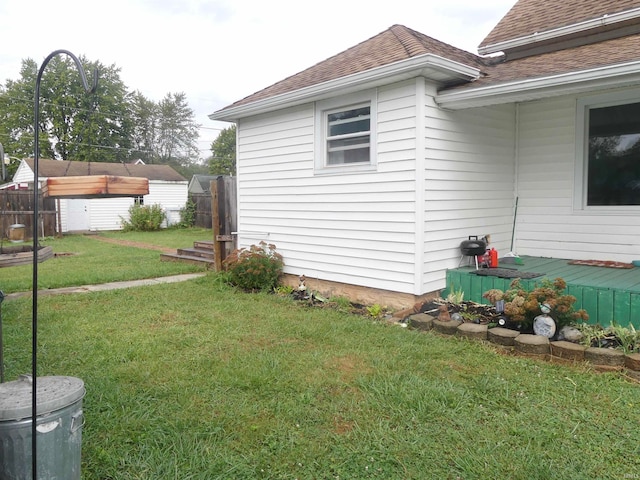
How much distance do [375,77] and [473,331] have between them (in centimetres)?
303

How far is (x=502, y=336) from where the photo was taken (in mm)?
4152

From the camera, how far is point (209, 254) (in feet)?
31.3

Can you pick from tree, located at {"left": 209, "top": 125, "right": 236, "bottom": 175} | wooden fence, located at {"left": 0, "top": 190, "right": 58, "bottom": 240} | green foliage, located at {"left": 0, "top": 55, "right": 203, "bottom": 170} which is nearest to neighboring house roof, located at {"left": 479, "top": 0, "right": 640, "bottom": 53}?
wooden fence, located at {"left": 0, "top": 190, "right": 58, "bottom": 240}

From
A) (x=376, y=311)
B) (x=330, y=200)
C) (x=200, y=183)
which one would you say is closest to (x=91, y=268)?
(x=330, y=200)

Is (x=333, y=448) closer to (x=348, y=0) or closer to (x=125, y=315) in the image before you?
(x=125, y=315)

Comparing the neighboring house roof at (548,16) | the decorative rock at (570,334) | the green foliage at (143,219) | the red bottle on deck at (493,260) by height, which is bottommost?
the decorative rock at (570,334)

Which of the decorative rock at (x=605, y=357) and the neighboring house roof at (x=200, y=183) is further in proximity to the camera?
the neighboring house roof at (x=200, y=183)

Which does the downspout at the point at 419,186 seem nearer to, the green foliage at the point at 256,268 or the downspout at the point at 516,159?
the downspout at the point at 516,159

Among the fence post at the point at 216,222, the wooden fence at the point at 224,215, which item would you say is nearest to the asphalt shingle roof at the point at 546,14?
the wooden fence at the point at 224,215

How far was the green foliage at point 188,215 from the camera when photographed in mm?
21650

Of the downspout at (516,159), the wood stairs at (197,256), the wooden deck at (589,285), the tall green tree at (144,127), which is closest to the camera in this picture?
the wooden deck at (589,285)

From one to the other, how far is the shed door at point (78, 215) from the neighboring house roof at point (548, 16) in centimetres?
1812

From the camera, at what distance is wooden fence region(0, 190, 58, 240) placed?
15422 mm

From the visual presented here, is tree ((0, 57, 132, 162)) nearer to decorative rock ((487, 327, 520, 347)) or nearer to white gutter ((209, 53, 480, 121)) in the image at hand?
white gutter ((209, 53, 480, 121))
